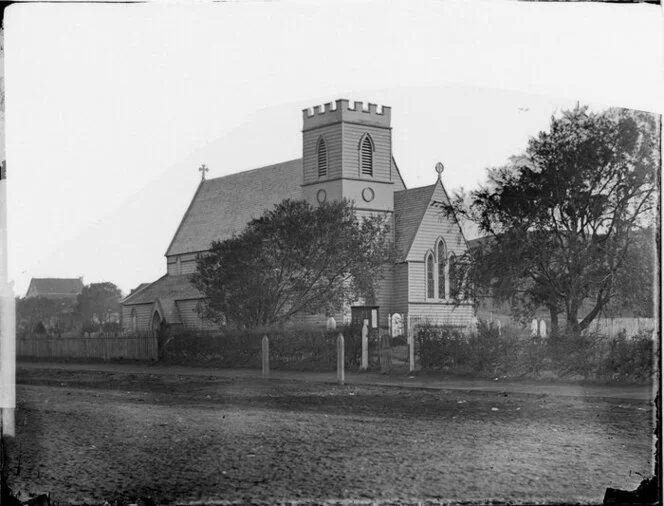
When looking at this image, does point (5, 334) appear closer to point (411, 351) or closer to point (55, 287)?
point (55, 287)

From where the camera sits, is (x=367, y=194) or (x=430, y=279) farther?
(x=430, y=279)

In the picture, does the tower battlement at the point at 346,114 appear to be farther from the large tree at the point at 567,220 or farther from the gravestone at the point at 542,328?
the gravestone at the point at 542,328

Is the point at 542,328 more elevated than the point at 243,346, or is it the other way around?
the point at 542,328

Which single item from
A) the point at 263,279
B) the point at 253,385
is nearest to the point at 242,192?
the point at 263,279

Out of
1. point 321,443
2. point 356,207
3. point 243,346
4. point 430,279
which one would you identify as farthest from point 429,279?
point 321,443

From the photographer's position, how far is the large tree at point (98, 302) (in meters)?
14.7

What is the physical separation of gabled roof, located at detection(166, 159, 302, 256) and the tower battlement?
1.22 m

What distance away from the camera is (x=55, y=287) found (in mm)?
13180

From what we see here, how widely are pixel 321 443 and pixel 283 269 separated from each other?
23.6 feet

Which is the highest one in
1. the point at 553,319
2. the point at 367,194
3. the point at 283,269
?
the point at 367,194

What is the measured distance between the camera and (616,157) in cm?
1496

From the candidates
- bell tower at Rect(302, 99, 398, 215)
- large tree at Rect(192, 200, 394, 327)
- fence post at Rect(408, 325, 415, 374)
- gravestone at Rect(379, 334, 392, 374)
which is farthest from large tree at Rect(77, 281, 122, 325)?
fence post at Rect(408, 325, 415, 374)

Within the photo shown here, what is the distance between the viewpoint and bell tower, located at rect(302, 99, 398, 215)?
13859 mm

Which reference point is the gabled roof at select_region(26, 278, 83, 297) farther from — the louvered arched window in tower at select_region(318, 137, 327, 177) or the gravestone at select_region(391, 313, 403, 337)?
the gravestone at select_region(391, 313, 403, 337)
